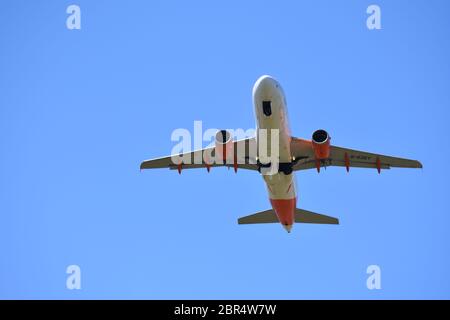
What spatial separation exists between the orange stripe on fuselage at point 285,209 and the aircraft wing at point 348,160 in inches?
85.1

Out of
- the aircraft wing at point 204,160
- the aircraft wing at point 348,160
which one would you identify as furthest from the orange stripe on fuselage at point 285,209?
the aircraft wing at point 204,160

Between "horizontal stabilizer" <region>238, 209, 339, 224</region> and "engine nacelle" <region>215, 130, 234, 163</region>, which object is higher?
"engine nacelle" <region>215, 130, 234, 163</region>

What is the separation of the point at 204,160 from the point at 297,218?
7.74 metres

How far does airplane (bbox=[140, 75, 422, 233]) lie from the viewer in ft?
133

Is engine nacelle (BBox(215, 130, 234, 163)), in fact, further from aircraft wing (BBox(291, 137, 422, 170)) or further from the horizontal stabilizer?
the horizontal stabilizer

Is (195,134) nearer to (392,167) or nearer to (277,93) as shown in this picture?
(277,93)

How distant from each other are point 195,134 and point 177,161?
3.72 meters

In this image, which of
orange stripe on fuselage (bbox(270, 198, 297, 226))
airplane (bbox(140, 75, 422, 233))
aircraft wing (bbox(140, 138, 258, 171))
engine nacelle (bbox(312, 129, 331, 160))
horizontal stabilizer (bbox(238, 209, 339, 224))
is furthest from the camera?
horizontal stabilizer (bbox(238, 209, 339, 224))

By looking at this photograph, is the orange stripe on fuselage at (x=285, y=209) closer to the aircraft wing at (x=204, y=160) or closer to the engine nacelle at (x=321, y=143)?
the aircraft wing at (x=204, y=160)

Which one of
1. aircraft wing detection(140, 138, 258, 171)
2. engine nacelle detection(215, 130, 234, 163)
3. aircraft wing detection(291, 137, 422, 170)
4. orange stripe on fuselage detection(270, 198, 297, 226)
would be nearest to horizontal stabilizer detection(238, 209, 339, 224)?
orange stripe on fuselage detection(270, 198, 297, 226)

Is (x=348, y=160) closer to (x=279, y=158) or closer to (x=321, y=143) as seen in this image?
(x=321, y=143)

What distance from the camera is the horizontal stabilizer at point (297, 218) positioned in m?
49.8

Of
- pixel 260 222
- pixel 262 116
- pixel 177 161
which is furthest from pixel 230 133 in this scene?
pixel 260 222

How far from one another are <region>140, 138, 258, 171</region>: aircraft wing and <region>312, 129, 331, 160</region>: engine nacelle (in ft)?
12.8
